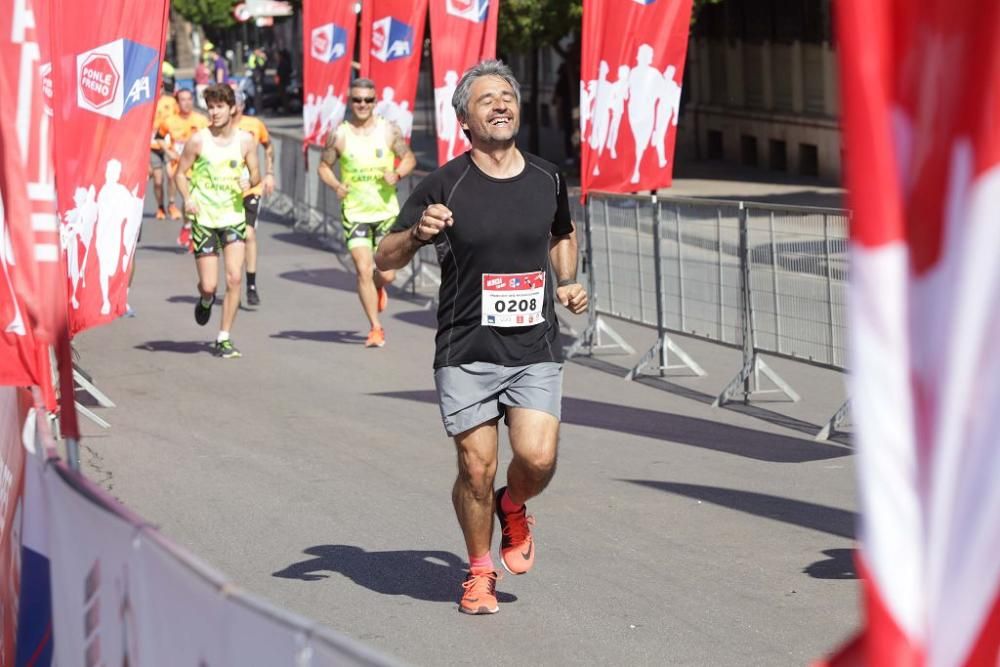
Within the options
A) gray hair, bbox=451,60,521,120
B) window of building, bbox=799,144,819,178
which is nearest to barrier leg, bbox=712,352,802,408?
gray hair, bbox=451,60,521,120

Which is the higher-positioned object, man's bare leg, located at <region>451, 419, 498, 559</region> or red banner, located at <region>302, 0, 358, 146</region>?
red banner, located at <region>302, 0, 358, 146</region>

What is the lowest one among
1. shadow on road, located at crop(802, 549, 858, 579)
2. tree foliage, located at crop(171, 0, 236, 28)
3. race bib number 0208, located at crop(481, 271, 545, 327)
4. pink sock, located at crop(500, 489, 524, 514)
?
shadow on road, located at crop(802, 549, 858, 579)

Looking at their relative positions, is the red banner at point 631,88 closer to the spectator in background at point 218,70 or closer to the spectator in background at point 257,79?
the spectator in background at point 218,70

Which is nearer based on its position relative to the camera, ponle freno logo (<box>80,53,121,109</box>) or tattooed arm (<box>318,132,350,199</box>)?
ponle freno logo (<box>80,53,121,109</box>)

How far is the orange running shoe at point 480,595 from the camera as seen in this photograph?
682 cm

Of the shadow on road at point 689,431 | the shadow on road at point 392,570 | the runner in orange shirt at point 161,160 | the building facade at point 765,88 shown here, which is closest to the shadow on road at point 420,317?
the shadow on road at point 689,431

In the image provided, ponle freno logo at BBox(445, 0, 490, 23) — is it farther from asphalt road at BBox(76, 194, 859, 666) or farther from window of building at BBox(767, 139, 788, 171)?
window of building at BBox(767, 139, 788, 171)

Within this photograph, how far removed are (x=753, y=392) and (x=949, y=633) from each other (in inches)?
377

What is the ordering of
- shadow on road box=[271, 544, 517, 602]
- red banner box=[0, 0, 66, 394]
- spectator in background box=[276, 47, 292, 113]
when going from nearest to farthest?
red banner box=[0, 0, 66, 394] < shadow on road box=[271, 544, 517, 602] < spectator in background box=[276, 47, 292, 113]

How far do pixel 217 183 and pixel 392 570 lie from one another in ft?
23.5

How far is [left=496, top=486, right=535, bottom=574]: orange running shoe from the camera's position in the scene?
695 centimetres

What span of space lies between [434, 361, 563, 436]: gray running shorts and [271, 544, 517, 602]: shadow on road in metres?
0.81

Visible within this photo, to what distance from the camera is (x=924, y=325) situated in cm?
257

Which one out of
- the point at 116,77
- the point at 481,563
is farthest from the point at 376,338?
the point at 481,563
